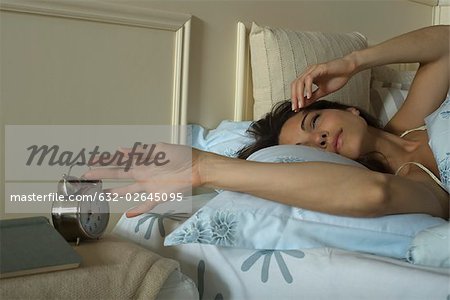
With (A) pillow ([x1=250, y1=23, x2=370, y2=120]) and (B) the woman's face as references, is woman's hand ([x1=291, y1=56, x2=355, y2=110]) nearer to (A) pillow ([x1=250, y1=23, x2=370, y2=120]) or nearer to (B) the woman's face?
(B) the woman's face

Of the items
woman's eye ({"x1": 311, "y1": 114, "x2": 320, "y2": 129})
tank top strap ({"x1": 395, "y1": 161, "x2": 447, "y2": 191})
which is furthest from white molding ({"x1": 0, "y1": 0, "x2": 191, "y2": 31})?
tank top strap ({"x1": 395, "y1": 161, "x2": 447, "y2": 191})

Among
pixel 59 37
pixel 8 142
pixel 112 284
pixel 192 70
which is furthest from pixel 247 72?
pixel 112 284

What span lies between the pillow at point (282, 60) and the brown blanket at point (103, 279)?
0.86 meters

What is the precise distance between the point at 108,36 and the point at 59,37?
0.13m

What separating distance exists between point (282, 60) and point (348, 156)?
43 centimetres

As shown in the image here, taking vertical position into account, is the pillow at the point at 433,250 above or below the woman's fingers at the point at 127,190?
below

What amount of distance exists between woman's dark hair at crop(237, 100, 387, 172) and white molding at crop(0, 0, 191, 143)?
8.5 inches

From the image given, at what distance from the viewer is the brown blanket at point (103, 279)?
0.78m

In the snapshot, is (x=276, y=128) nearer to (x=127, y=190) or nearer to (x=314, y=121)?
(x=314, y=121)

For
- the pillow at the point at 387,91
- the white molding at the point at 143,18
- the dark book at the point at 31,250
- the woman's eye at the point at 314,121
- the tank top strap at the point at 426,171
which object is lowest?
the dark book at the point at 31,250

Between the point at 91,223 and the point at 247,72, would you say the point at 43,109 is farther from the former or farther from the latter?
the point at 247,72

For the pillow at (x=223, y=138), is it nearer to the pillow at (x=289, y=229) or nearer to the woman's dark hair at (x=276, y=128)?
the woman's dark hair at (x=276, y=128)

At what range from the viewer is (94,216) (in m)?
1.03

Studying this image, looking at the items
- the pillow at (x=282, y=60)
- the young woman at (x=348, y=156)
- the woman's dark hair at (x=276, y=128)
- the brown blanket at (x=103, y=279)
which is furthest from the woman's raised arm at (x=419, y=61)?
the brown blanket at (x=103, y=279)
